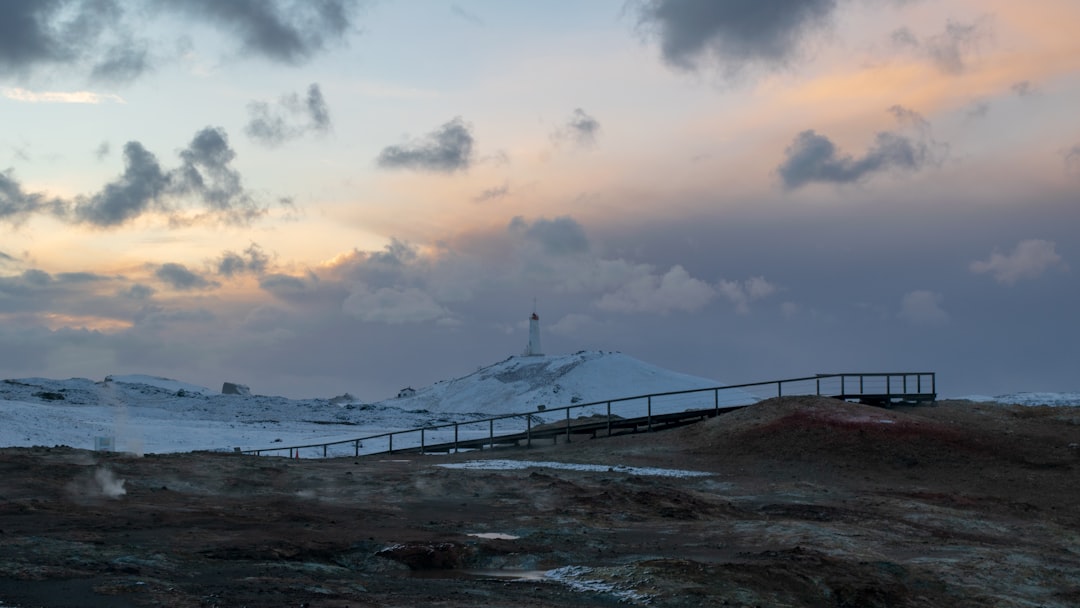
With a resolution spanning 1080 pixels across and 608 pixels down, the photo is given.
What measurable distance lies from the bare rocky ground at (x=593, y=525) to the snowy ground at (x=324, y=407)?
20.2 metres

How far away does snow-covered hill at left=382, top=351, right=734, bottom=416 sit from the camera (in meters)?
82.8

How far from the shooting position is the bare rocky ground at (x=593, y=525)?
15.1 m

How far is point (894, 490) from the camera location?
30.3 meters

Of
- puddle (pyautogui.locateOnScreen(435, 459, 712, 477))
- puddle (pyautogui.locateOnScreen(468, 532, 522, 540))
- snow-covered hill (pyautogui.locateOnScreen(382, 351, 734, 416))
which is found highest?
snow-covered hill (pyautogui.locateOnScreen(382, 351, 734, 416))

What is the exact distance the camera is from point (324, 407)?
86000 millimetres

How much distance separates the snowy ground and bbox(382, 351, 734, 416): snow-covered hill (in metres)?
0.11

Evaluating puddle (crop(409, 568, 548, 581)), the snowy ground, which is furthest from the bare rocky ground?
the snowy ground

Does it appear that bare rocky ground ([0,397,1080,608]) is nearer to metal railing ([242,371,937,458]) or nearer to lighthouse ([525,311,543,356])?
metal railing ([242,371,937,458])

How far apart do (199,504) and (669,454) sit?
19279 mm

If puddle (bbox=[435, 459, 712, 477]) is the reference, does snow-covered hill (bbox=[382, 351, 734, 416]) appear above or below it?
above

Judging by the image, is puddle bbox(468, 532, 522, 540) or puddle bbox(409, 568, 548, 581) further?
puddle bbox(468, 532, 522, 540)

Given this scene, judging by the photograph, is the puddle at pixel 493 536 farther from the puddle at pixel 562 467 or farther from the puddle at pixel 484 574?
the puddle at pixel 562 467

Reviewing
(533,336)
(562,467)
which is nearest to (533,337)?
(533,336)

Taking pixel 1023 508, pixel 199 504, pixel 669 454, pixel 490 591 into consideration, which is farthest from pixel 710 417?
pixel 490 591
